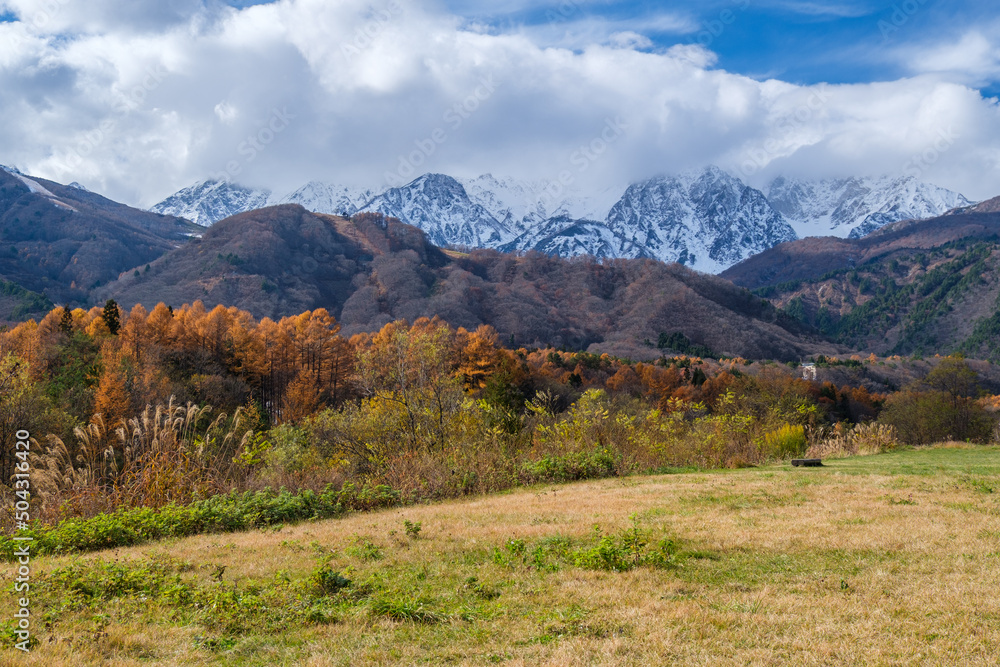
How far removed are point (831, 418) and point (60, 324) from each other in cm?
8571

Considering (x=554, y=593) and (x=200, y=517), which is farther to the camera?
(x=200, y=517)

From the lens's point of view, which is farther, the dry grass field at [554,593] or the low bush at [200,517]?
the low bush at [200,517]

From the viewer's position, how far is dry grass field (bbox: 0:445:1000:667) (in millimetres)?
5008

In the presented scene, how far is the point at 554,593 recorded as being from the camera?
6.43 meters

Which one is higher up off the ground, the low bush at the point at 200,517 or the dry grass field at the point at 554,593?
the dry grass field at the point at 554,593

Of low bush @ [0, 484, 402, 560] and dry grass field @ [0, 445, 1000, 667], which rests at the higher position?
dry grass field @ [0, 445, 1000, 667]

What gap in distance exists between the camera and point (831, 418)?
266 feet

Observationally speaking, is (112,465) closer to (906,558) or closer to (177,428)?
(177,428)

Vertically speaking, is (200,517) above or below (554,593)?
below

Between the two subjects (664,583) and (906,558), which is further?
(906,558)

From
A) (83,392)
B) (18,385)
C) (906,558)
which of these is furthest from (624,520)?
(83,392)

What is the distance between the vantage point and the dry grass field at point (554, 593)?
16.4 feet

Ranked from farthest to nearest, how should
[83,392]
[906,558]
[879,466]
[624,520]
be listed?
[83,392] → [879,466] → [624,520] → [906,558]

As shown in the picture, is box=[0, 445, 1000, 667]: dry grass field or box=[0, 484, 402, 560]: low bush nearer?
box=[0, 445, 1000, 667]: dry grass field
